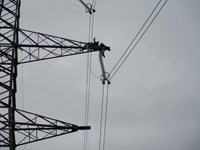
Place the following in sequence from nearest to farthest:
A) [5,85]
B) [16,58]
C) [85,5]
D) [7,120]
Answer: [7,120], [5,85], [16,58], [85,5]

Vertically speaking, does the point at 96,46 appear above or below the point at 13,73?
above

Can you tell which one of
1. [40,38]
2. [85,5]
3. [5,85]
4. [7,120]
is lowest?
[7,120]

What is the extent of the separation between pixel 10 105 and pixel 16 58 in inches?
95.9

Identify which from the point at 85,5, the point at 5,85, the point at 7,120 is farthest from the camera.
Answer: the point at 85,5

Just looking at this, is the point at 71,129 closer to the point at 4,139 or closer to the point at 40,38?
the point at 4,139

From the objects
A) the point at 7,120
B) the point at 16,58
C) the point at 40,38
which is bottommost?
the point at 7,120

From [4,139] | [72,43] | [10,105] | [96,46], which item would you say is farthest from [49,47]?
[4,139]

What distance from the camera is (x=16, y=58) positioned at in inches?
549

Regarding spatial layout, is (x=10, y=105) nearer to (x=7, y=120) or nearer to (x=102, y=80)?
(x=7, y=120)

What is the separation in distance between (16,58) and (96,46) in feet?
11.7

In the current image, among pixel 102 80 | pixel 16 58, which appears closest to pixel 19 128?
pixel 16 58

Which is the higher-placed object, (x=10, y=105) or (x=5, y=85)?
(x=5, y=85)

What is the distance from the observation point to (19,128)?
1230 cm

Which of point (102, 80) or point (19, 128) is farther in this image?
point (102, 80)
